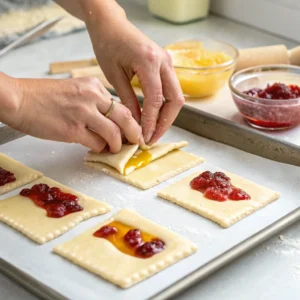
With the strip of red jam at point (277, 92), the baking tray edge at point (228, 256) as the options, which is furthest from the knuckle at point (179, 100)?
the baking tray edge at point (228, 256)

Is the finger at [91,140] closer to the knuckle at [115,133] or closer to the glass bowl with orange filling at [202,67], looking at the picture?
the knuckle at [115,133]

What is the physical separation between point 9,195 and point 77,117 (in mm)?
268

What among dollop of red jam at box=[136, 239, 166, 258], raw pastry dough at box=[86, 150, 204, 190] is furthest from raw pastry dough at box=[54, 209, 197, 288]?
raw pastry dough at box=[86, 150, 204, 190]

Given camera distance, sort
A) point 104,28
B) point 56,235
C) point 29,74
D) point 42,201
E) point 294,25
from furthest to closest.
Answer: point 294,25 < point 29,74 < point 104,28 < point 42,201 < point 56,235

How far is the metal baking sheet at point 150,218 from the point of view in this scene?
4.77 feet

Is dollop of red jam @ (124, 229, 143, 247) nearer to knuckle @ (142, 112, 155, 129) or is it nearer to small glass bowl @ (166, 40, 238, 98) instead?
knuckle @ (142, 112, 155, 129)

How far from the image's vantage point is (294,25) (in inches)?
114

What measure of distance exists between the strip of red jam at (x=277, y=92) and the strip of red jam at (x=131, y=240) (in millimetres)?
769

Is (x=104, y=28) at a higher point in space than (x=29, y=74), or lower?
higher

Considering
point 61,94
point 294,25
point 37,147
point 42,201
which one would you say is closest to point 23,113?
point 61,94

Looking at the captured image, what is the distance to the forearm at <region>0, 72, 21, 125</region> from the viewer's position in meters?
1.71

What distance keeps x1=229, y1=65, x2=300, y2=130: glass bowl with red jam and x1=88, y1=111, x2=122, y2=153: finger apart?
47cm

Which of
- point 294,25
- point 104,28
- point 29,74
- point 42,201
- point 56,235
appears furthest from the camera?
point 294,25

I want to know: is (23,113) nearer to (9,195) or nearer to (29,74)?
(9,195)
